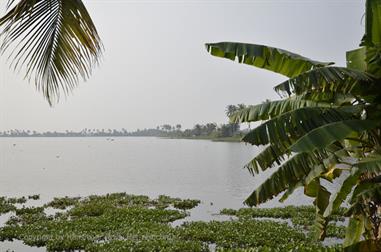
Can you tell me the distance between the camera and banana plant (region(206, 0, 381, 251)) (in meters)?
4.97

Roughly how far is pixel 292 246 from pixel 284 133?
6.80m

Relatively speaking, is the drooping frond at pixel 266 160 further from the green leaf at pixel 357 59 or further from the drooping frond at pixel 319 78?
the green leaf at pixel 357 59

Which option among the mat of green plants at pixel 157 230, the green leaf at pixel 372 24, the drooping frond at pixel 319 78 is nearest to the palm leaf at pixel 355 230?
the drooping frond at pixel 319 78

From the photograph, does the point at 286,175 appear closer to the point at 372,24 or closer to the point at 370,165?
the point at 370,165

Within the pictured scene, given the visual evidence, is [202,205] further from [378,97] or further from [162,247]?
[378,97]

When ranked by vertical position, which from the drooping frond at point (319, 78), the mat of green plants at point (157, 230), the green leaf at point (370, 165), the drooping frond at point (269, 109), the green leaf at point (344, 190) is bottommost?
the mat of green plants at point (157, 230)

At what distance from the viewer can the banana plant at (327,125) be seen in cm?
497

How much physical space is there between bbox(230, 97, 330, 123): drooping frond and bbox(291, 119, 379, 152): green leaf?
130 cm

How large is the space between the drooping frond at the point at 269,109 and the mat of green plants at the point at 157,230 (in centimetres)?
432

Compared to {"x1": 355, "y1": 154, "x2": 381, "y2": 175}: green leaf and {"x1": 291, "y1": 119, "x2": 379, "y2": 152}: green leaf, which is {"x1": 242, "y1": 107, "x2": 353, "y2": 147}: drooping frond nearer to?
{"x1": 291, "y1": 119, "x2": 379, "y2": 152}: green leaf

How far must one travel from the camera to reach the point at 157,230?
13922 millimetres

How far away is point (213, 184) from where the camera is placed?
3141cm

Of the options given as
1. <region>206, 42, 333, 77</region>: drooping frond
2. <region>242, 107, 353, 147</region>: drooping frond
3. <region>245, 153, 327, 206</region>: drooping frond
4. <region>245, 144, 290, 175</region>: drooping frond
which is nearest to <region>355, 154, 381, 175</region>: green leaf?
<region>242, 107, 353, 147</region>: drooping frond

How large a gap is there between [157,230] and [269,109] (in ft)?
29.7
